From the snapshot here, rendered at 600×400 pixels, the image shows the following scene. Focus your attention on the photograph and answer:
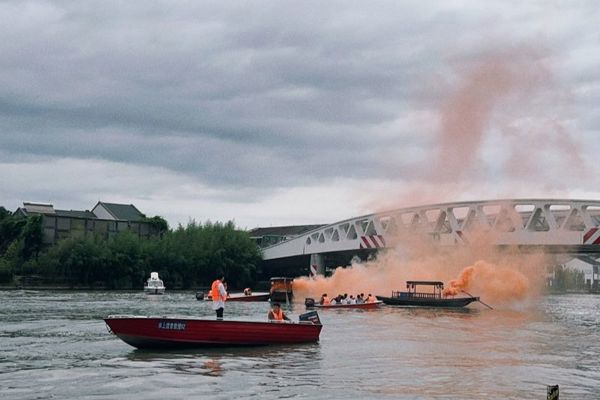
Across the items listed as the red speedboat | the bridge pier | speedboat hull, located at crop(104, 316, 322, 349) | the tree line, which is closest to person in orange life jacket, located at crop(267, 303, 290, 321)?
the red speedboat

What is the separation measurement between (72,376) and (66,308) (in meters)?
38.7

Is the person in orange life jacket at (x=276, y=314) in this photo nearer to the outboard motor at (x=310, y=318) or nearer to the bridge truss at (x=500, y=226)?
the outboard motor at (x=310, y=318)

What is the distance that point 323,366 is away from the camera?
97.3ft

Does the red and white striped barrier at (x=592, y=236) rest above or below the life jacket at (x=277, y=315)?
above

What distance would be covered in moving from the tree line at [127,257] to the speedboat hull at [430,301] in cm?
5386

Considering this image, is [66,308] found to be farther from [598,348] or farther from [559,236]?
[559,236]

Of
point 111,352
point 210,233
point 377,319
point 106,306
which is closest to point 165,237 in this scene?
point 210,233

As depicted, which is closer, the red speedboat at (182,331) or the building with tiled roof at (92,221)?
the red speedboat at (182,331)

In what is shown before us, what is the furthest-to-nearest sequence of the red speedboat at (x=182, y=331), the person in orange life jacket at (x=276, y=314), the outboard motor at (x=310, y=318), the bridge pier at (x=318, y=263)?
the bridge pier at (x=318, y=263) < the outboard motor at (x=310, y=318) < the person in orange life jacket at (x=276, y=314) < the red speedboat at (x=182, y=331)

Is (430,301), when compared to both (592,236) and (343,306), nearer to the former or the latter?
(343,306)

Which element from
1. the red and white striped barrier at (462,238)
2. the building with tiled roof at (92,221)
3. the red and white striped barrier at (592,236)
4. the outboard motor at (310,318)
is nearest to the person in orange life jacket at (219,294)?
the outboard motor at (310,318)

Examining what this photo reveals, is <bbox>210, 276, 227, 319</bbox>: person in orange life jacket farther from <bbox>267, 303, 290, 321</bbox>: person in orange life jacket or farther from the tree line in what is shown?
the tree line

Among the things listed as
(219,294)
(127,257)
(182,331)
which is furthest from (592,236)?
(127,257)

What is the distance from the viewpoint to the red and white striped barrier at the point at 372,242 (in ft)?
317
